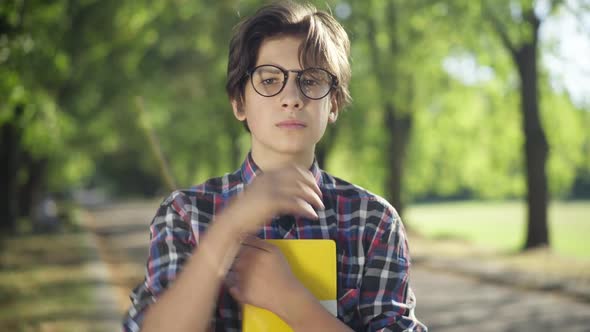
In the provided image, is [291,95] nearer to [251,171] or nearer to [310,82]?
[310,82]

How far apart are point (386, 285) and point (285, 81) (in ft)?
1.84

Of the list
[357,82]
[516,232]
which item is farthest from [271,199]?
[516,232]

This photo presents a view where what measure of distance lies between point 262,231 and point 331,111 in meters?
0.46

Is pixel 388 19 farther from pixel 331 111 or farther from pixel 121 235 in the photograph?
pixel 331 111

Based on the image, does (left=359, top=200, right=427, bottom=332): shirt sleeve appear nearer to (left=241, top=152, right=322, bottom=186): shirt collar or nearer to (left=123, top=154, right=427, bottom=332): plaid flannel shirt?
(left=123, top=154, right=427, bottom=332): plaid flannel shirt

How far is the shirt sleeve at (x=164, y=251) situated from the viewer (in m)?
1.50

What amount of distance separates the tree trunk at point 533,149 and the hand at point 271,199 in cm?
1427

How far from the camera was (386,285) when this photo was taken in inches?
61.6

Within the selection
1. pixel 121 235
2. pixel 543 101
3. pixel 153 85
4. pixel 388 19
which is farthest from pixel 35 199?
pixel 543 101

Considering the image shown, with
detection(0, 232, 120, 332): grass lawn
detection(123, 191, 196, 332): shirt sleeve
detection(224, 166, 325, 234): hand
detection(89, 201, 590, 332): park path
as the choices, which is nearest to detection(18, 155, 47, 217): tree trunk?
detection(0, 232, 120, 332): grass lawn

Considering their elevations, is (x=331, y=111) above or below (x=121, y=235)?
above

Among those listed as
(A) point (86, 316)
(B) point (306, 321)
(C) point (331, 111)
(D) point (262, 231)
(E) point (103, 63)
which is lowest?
(A) point (86, 316)

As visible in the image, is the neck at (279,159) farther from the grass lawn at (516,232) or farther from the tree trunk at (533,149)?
the grass lawn at (516,232)

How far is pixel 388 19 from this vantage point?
54.2 ft
